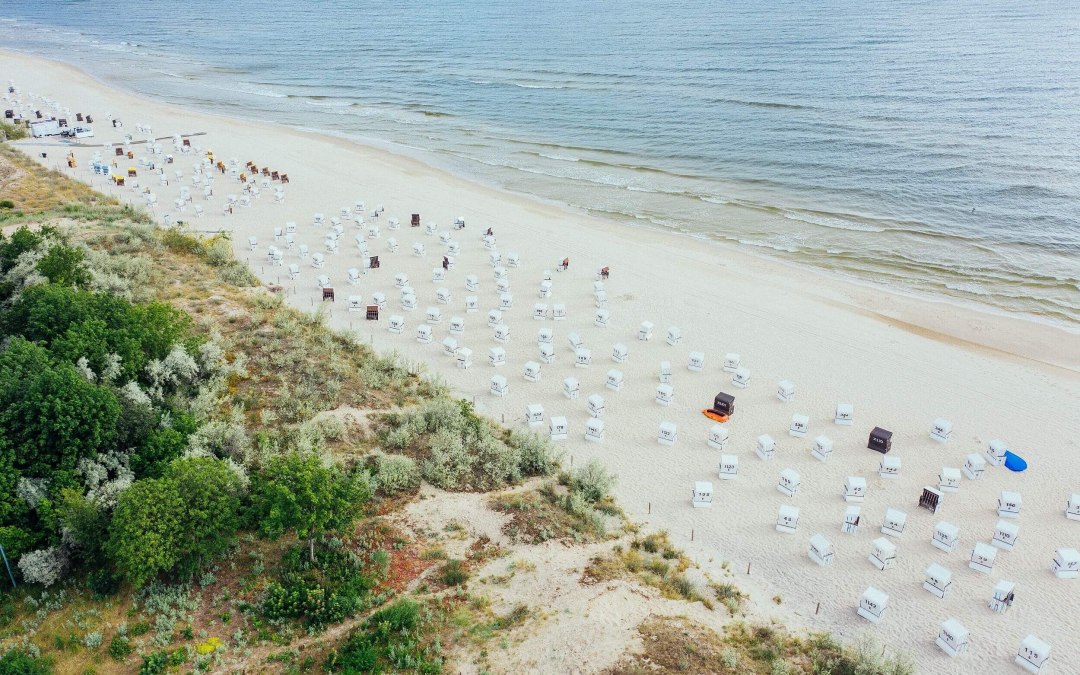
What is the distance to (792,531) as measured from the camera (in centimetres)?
1602

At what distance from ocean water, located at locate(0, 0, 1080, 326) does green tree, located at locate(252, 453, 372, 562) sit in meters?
25.5

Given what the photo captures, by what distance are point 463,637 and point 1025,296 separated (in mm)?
28242

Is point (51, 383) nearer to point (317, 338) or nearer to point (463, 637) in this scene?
point (317, 338)

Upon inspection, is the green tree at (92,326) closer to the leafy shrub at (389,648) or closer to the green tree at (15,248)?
the green tree at (15,248)

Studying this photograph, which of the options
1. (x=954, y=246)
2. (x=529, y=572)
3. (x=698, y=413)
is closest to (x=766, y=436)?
(x=698, y=413)

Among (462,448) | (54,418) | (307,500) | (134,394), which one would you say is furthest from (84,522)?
(462,448)

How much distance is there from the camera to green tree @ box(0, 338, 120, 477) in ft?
45.0

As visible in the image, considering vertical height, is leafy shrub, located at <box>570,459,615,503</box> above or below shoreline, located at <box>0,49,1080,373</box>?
below

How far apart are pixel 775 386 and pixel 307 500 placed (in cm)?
1450

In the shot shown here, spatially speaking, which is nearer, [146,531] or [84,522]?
[146,531]

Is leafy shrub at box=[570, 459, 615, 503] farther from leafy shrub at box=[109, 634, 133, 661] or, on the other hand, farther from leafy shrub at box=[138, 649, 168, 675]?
leafy shrub at box=[109, 634, 133, 661]

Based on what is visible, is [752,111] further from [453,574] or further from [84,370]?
[84,370]

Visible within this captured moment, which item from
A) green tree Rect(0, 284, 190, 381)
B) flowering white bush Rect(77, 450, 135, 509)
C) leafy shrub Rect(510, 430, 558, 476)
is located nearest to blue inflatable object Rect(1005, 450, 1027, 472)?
leafy shrub Rect(510, 430, 558, 476)

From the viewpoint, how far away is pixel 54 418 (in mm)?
13953
